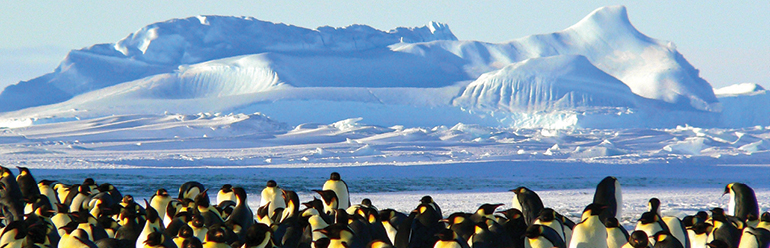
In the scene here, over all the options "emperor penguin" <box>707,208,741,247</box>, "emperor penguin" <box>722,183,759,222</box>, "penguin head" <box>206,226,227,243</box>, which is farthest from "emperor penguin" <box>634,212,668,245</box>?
"penguin head" <box>206,226,227,243</box>

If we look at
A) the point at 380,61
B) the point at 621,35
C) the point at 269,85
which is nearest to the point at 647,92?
the point at 621,35

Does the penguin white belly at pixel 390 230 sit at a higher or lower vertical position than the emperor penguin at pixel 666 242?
lower

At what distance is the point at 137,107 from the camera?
3878 centimetres

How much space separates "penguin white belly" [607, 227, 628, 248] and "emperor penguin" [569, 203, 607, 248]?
5 centimetres

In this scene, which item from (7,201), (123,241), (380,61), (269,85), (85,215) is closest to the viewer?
(123,241)

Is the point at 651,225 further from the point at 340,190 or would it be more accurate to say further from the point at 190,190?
the point at 190,190

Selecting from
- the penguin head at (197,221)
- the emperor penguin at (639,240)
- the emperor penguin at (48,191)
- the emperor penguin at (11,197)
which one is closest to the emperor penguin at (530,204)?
the emperor penguin at (639,240)

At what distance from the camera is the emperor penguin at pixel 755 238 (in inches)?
171

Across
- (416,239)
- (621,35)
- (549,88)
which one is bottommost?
(416,239)

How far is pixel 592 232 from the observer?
14.4ft

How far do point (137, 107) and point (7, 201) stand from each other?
34.1 m

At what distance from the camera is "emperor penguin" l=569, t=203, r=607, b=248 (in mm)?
4387

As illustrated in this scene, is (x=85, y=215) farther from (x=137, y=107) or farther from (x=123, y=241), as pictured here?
(x=137, y=107)

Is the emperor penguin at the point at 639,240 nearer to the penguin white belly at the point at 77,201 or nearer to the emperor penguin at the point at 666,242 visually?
the emperor penguin at the point at 666,242
